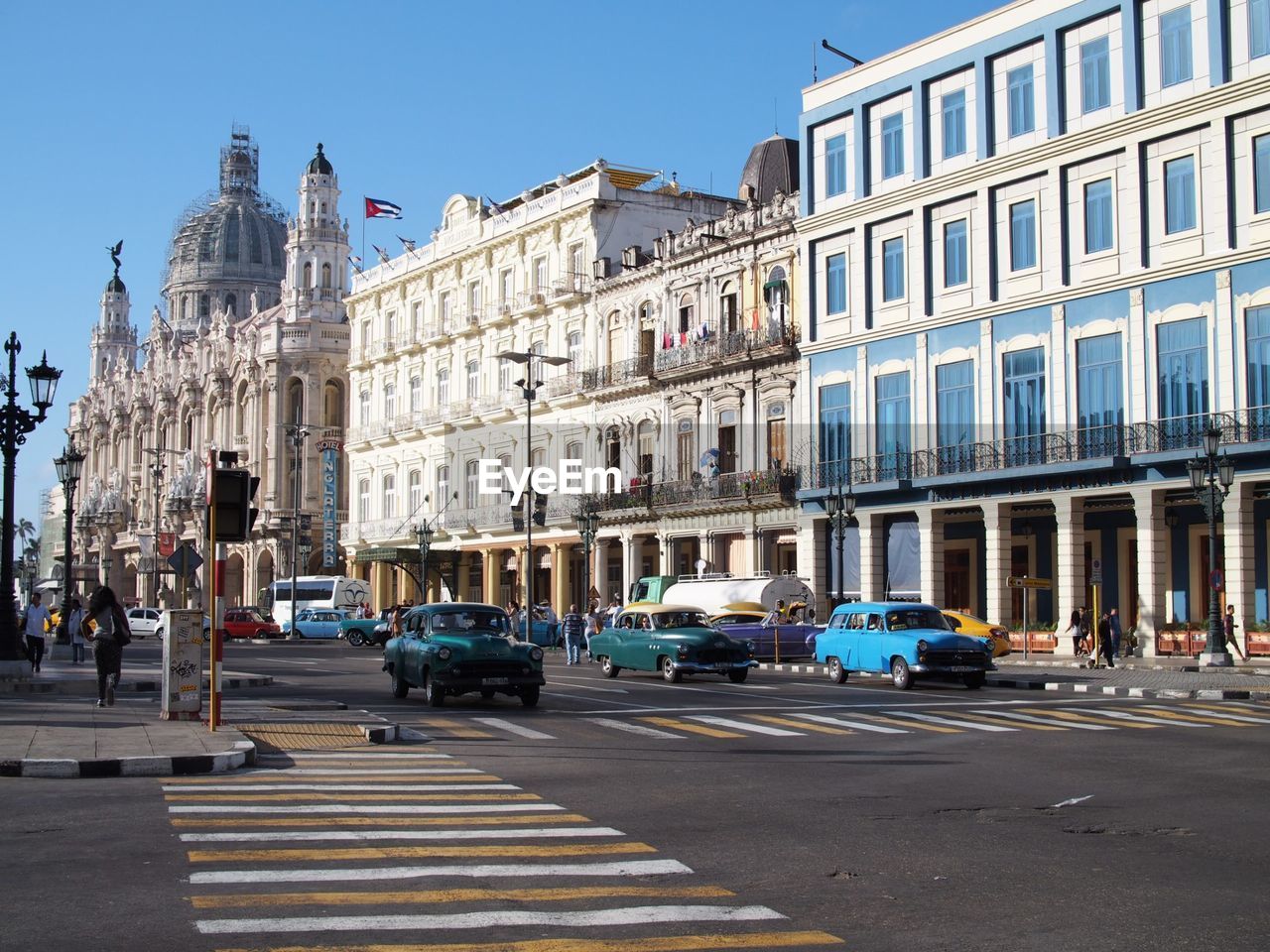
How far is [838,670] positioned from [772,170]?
1325 inches

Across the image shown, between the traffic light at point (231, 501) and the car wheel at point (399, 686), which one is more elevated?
the traffic light at point (231, 501)

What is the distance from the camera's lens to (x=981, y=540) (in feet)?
155

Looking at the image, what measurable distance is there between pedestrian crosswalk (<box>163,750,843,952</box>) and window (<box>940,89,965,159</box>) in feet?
116

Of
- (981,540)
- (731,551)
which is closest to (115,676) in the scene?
(981,540)

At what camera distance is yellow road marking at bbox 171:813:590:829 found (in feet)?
37.0

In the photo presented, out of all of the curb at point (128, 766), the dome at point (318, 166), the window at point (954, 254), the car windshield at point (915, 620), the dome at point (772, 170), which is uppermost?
the dome at point (318, 166)

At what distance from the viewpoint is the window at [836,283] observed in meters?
48.8

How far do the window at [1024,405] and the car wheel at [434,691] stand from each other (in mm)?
22774

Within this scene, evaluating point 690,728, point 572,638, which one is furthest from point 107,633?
point 572,638

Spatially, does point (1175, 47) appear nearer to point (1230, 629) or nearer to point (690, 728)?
point (1230, 629)

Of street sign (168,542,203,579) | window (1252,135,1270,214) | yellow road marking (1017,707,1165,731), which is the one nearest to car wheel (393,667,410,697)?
street sign (168,542,203,579)

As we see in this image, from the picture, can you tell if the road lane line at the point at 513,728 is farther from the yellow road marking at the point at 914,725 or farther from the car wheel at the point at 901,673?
the car wheel at the point at 901,673

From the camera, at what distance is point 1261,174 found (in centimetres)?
3638

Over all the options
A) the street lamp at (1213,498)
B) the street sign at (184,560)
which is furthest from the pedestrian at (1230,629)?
the street sign at (184,560)
